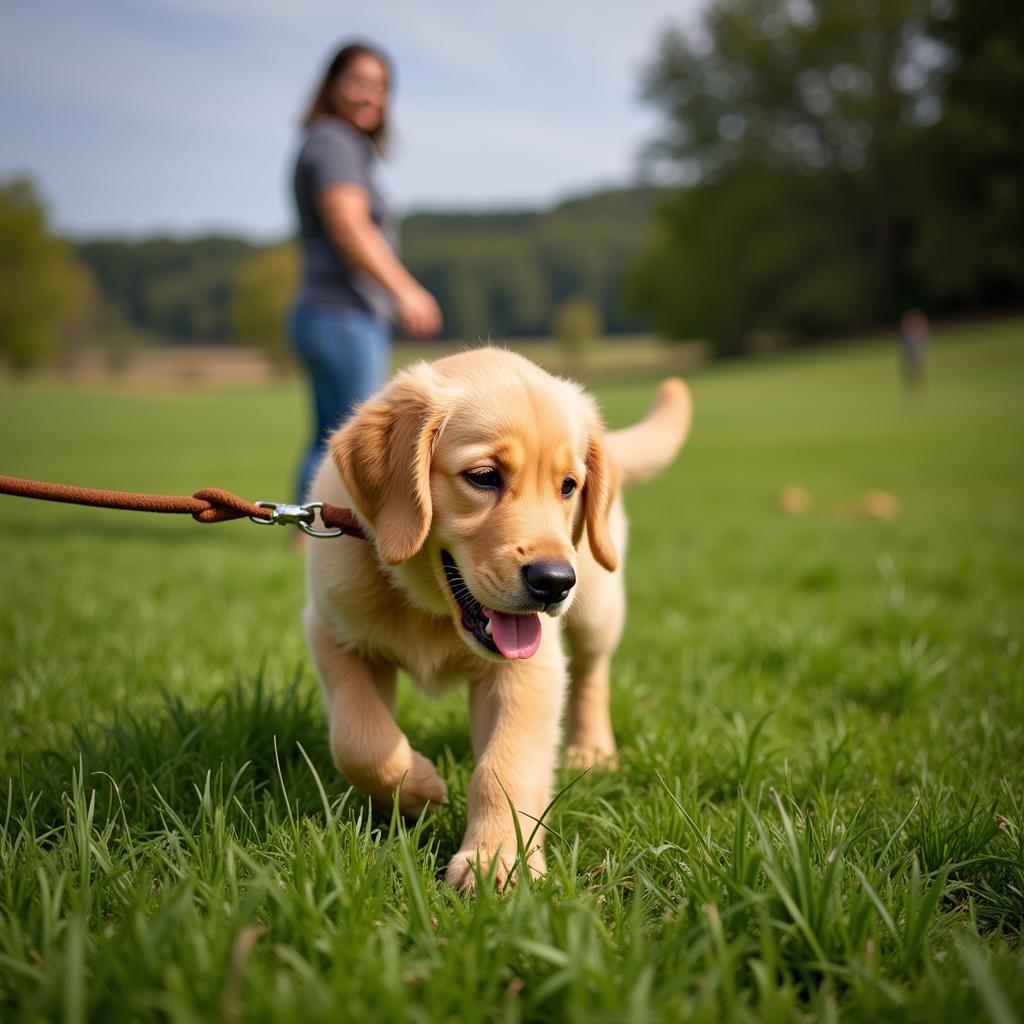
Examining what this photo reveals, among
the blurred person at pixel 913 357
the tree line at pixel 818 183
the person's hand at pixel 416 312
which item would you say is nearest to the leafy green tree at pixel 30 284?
the tree line at pixel 818 183

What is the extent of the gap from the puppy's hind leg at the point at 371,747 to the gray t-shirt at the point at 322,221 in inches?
114

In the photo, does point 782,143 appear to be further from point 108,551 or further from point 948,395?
point 108,551

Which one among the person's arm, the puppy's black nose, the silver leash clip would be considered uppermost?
the person's arm

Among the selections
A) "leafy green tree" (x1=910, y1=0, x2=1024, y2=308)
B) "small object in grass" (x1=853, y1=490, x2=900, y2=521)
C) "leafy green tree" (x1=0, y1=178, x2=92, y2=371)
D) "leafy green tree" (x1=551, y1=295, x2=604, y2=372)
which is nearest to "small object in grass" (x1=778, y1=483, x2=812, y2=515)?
"small object in grass" (x1=853, y1=490, x2=900, y2=521)

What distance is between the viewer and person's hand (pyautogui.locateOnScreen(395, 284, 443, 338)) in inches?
160

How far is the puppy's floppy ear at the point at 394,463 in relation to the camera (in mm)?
1940

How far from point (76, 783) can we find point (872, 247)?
47860 mm

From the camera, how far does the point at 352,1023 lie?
113 centimetres

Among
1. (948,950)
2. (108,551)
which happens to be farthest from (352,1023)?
(108,551)

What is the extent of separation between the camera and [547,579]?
1768 millimetres

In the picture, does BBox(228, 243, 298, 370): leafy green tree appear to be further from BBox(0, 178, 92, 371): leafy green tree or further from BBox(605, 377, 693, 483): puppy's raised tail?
BBox(605, 377, 693, 483): puppy's raised tail

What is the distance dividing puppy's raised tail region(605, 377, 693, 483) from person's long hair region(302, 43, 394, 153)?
2.80m

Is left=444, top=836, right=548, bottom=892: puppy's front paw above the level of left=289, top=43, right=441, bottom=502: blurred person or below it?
below

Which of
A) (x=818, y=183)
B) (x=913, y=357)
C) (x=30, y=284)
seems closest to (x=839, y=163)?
(x=818, y=183)
